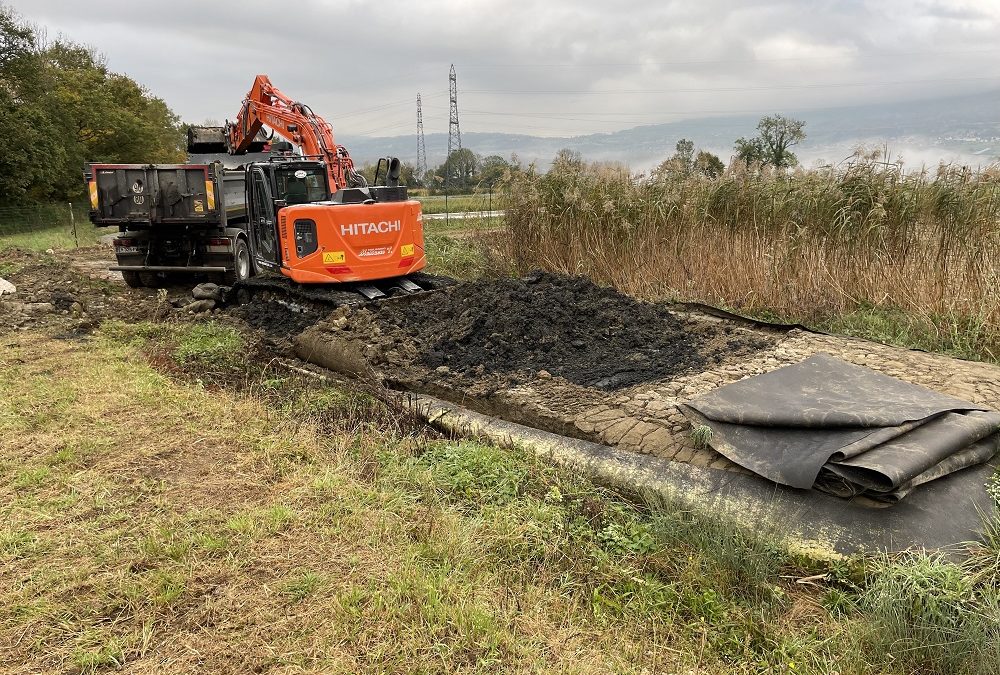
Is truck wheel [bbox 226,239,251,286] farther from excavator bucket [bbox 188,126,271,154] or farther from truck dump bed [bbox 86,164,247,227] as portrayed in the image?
excavator bucket [bbox 188,126,271,154]

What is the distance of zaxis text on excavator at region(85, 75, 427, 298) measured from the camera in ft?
22.3

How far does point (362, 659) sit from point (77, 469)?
2466 millimetres

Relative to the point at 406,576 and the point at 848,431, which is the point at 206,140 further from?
the point at 848,431

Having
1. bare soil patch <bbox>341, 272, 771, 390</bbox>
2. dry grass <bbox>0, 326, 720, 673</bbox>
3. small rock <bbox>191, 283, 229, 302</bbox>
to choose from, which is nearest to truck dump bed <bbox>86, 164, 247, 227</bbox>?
small rock <bbox>191, 283, 229, 302</bbox>

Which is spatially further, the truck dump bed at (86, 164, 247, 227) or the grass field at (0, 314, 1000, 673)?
the truck dump bed at (86, 164, 247, 227)

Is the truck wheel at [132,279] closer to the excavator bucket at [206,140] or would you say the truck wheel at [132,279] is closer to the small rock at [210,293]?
the small rock at [210,293]

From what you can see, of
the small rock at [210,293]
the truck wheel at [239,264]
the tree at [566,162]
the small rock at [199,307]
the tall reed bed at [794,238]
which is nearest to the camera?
the tall reed bed at [794,238]

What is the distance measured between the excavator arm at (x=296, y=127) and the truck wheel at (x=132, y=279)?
276cm

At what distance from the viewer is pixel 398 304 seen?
22.3 feet

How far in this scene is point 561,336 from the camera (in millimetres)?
5359

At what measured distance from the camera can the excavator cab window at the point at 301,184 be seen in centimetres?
753

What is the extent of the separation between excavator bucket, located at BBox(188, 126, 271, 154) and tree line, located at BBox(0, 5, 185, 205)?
1653cm

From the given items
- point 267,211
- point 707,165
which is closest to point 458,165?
point 707,165

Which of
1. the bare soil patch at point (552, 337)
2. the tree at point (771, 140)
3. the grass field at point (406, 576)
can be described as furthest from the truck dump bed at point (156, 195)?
the tree at point (771, 140)
